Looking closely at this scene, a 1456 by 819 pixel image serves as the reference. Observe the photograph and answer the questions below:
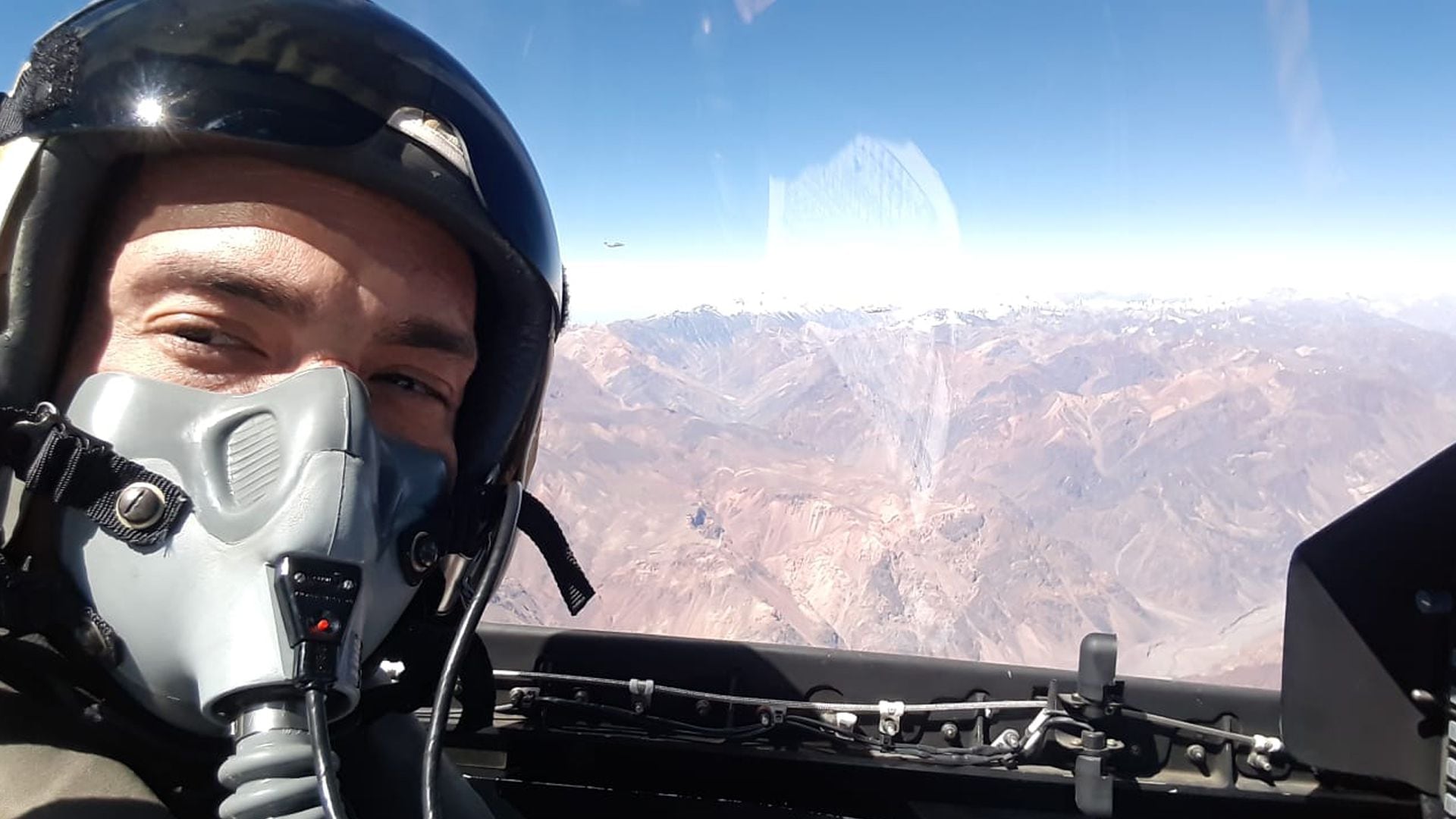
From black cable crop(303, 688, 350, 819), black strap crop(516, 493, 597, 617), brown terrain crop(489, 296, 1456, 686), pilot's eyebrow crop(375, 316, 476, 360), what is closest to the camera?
black cable crop(303, 688, 350, 819)

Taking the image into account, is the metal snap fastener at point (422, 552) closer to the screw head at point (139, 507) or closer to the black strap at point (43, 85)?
the screw head at point (139, 507)

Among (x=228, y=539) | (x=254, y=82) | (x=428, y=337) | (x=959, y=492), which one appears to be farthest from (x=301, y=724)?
(x=959, y=492)

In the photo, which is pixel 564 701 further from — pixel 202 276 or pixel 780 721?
pixel 202 276

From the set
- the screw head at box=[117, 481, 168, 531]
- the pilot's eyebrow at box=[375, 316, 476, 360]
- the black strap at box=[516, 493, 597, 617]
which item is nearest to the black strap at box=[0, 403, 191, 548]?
the screw head at box=[117, 481, 168, 531]

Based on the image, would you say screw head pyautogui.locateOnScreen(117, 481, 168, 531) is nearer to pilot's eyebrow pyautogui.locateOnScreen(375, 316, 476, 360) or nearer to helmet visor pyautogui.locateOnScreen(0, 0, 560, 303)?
pilot's eyebrow pyautogui.locateOnScreen(375, 316, 476, 360)

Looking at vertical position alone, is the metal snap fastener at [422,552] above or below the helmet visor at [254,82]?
below

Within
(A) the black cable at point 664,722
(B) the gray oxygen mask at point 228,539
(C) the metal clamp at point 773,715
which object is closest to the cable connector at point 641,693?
(A) the black cable at point 664,722
